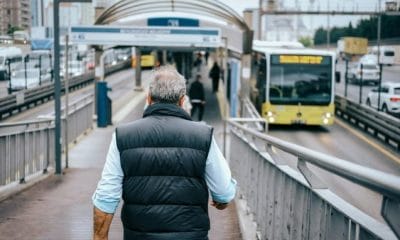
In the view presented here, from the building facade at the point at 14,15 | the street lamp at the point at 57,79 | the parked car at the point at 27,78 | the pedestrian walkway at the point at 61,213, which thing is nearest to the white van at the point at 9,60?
the building facade at the point at 14,15

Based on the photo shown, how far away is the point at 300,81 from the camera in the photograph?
24422 mm

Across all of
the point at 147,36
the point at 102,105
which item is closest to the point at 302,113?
the point at 147,36

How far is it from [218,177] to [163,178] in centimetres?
31

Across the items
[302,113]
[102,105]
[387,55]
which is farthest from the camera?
[302,113]

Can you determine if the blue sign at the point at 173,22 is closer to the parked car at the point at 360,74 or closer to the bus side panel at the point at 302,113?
the bus side panel at the point at 302,113

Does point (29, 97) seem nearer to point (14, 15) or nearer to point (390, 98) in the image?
point (14, 15)

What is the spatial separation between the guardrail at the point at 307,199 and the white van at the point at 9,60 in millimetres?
6488

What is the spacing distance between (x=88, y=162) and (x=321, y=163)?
485 inches

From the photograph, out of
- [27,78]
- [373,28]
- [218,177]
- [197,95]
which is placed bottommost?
[197,95]

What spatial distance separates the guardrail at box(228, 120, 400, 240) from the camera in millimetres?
2559

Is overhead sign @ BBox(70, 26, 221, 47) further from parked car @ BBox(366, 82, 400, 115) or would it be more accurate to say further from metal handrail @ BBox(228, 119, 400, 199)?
metal handrail @ BBox(228, 119, 400, 199)

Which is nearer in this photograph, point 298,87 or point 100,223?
point 100,223

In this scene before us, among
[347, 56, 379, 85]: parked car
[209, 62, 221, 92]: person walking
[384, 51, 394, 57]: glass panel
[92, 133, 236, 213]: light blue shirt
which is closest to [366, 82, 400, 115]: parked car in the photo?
[347, 56, 379, 85]: parked car

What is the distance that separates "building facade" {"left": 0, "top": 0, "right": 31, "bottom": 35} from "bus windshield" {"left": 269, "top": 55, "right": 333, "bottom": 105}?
1112cm
